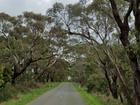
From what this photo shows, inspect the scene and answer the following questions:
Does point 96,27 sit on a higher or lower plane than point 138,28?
higher

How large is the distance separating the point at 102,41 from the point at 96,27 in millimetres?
1407

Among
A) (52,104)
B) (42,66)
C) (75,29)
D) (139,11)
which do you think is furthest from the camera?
(42,66)

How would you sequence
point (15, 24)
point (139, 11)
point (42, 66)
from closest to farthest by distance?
1. point (139, 11)
2. point (15, 24)
3. point (42, 66)

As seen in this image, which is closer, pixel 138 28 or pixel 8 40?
pixel 138 28

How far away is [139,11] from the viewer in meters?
16.5

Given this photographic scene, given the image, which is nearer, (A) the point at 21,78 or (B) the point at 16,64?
(B) the point at 16,64

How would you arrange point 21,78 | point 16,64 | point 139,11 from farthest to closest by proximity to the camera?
point 21,78
point 16,64
point 139,11

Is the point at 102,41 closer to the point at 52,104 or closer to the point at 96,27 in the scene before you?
the point at 96,27

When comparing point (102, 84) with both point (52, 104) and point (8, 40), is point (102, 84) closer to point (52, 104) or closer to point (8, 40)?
point (8, 40)

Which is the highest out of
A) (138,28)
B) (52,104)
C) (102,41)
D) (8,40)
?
(8,40)

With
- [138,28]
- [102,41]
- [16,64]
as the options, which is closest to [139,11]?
[138,28]

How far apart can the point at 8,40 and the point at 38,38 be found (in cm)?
388

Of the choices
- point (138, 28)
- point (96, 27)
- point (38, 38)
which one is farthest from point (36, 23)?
point (138, 28)

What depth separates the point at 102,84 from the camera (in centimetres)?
4859
